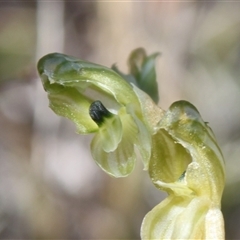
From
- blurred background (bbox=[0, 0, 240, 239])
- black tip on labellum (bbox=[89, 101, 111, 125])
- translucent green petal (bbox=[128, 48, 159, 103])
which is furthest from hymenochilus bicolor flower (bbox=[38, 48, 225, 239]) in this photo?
blurred background (bbox=[0, 0, 240, 239])

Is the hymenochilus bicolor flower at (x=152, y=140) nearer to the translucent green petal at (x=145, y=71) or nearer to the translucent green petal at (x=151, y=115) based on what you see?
the translucent green petal at (x=151, y=115)

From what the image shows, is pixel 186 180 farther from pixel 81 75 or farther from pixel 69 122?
pixel 69 122

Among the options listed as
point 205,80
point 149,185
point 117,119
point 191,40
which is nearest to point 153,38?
point 191,40

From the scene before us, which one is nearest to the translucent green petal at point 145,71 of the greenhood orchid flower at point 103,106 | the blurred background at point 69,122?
the greenhood orchid flower at point 103,106

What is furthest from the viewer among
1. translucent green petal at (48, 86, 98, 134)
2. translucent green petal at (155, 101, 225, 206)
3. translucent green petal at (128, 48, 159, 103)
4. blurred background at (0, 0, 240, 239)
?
blurred background at (0, 0, 240, 239)

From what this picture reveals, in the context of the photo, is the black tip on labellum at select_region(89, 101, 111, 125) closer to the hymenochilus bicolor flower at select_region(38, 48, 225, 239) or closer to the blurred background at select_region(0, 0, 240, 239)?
the hymenochilus bicolor flower at select_region(38, 48, 225, 239)

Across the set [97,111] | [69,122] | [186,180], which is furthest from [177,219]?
[69,122]
